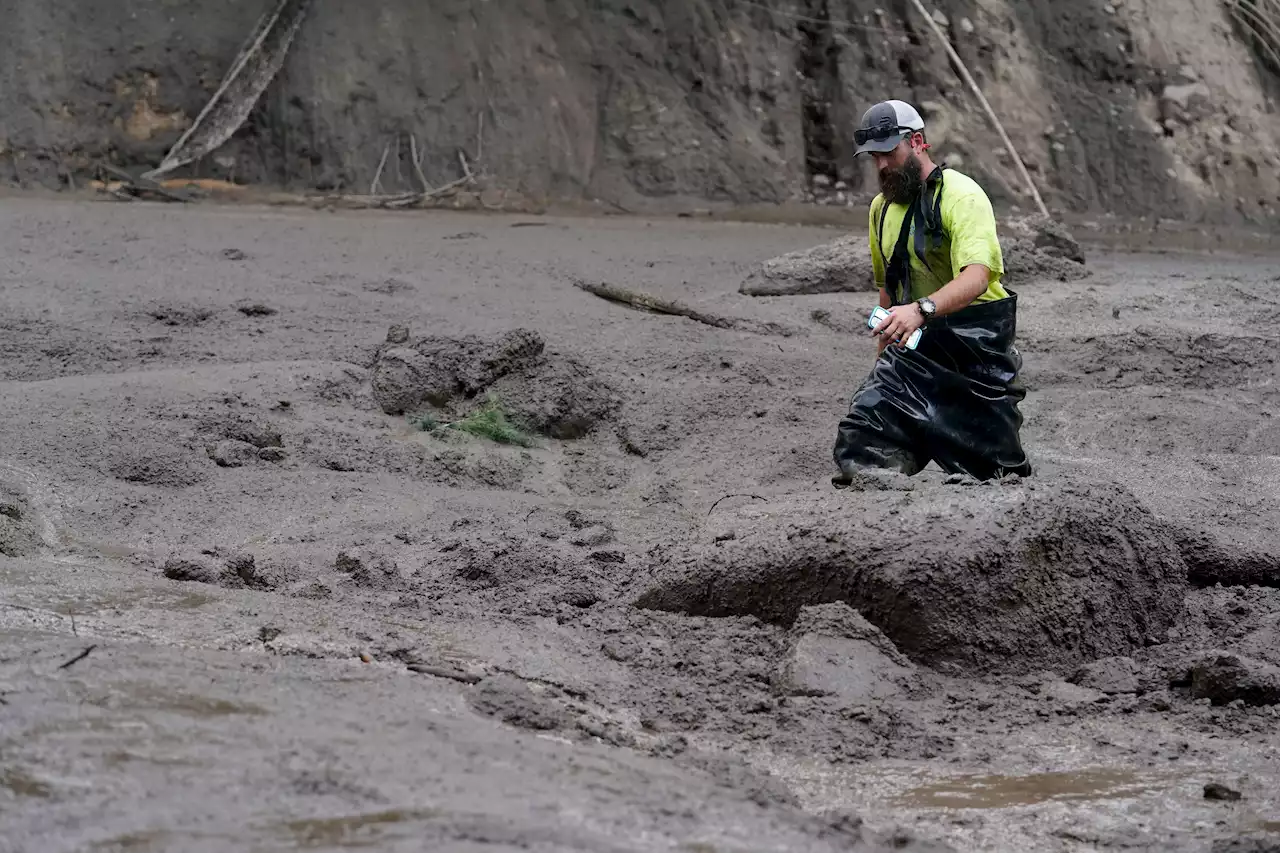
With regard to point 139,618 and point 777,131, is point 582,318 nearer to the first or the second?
point 139,618

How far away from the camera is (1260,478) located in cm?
541

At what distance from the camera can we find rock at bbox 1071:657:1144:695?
3582 millimetres

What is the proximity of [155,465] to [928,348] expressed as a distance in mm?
2704

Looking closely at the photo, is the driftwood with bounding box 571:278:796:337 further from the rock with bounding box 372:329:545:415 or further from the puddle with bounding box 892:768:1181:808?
the puddle with bounding box 892:768:1181:808

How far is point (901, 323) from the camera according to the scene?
4.44 meters

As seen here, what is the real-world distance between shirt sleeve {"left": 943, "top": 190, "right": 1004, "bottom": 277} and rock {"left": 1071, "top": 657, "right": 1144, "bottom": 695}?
144 centimetres

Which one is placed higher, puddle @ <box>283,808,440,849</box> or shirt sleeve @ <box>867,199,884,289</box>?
shirt sleeve @ <box>867,199,884,289</box>

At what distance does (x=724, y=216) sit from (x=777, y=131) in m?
1.47

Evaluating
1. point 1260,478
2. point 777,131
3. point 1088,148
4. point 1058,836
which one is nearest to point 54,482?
point 1058,836

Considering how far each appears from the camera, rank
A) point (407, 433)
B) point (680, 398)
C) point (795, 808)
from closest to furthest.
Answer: point (795, 808)
point (407, 433)
point (680, 398)

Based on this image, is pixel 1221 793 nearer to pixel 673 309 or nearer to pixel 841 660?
pixel 841 660

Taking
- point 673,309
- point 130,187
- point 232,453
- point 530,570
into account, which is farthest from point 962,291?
point 130,187

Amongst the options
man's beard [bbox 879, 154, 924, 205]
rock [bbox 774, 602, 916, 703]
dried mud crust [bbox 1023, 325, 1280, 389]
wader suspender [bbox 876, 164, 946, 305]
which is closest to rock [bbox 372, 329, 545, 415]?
wader suspender [bbox 876, 164, 946, 305]

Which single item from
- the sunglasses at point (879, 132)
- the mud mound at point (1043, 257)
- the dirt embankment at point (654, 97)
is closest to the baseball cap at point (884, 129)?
the sunglasses at point (879, 132)
